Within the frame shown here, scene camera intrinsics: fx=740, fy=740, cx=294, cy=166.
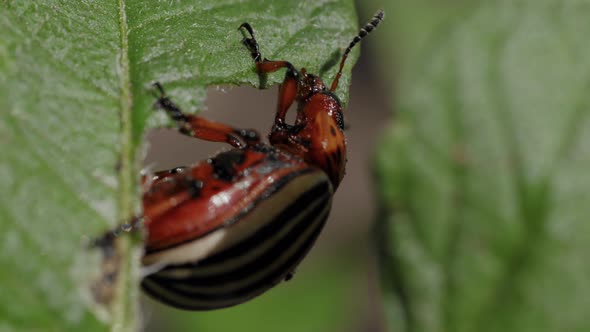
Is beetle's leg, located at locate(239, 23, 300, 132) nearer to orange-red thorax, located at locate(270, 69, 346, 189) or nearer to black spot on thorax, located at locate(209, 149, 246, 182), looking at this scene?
orange-red thorax, located at locate(270, 69, 346, 189)

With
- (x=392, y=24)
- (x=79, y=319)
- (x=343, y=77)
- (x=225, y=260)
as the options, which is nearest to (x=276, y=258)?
(x=225, y=260)

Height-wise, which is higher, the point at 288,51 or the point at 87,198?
the point at 288,51

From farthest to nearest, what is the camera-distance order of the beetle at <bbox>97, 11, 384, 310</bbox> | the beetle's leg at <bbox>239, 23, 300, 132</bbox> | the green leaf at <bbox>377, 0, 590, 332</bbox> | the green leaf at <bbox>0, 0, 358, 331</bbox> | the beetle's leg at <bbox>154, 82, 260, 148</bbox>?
1. the green leaf at <bbox>377, 0, 590, 332</bbox>
2. the beetle's leg at <bbox>239, 23, 300, 132</bbox>
3. the beetle at <bbox>97, 11, 384, 310</bbox>
4. the beetle's leg at <bbox>154, 82, 260, 148</bbox>
5. the green leaf at <bbox>0, 0, 358, 331</bbox>

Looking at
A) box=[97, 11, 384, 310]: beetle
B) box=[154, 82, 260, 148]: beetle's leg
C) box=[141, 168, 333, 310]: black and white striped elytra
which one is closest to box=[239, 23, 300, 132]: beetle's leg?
box=[97, 11, 384, 310]: beetle

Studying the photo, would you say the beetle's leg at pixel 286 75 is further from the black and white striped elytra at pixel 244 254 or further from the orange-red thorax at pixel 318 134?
the black and white striped elytra at pixel 244 254

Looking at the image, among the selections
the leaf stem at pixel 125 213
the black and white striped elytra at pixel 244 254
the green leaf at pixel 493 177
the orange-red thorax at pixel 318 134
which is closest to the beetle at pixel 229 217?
the black and white striped elytra at pixel 244 254

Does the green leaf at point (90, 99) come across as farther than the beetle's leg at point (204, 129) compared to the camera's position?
No

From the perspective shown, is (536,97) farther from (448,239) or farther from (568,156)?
(448,239)
